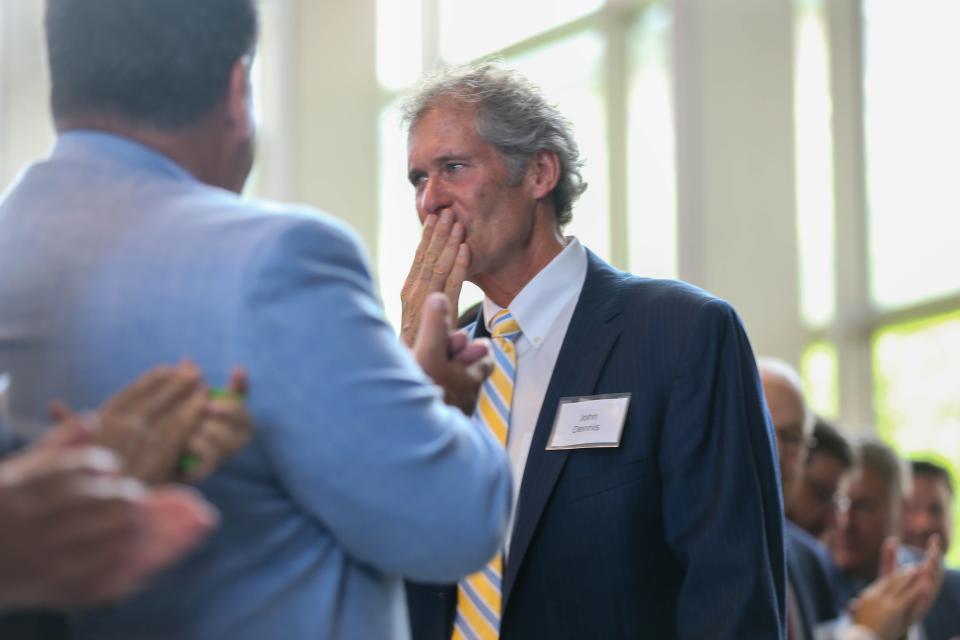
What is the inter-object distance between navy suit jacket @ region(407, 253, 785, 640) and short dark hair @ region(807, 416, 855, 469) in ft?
8.37

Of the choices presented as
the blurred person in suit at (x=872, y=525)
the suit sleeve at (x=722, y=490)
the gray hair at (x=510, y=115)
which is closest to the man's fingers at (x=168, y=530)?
the suit sleeve at (x=722, y=490)

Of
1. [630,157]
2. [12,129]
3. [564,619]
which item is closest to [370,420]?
[564,619]

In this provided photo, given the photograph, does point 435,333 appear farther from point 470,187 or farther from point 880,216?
point 880,216

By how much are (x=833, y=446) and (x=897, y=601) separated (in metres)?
1.03

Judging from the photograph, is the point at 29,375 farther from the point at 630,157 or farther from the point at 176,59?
the point at 630,157

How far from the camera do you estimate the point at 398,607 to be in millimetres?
1813

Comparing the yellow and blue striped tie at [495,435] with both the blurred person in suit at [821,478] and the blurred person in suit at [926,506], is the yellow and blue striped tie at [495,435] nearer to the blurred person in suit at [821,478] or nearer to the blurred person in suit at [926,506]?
the blurred person in suit at [821,478]

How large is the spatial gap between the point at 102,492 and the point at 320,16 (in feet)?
30.1

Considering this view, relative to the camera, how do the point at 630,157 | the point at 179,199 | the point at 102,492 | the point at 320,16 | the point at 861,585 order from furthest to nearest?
the point at 320,16 < the point at 630,157 < the point at 861,585 < the point at 179,199 < the point at 102,492

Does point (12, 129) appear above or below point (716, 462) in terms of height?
above

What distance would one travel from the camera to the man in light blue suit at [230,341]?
161 centimetres

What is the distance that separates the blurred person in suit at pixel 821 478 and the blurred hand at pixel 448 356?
365 cm

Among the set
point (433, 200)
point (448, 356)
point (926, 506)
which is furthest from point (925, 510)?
point (448, 356)

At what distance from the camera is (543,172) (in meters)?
3.68
